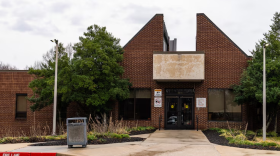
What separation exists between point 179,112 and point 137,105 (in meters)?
3.08

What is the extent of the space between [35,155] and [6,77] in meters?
15.6

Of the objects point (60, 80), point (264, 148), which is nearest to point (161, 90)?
point (60, 80)

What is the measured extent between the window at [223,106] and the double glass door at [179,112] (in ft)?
4.69

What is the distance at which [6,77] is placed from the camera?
25.2 metres

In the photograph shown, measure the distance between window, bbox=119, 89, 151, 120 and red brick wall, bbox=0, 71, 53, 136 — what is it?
19.9ft

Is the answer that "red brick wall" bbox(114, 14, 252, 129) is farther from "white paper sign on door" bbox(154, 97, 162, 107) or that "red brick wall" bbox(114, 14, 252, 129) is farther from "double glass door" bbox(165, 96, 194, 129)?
"double glass door" bbox(165, 96, 194, 129)

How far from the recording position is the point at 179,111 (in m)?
23.0

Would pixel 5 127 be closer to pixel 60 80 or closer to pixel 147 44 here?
pixel 60 80

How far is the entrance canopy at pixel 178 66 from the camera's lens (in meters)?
21.0

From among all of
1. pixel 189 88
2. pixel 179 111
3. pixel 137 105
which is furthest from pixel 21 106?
pixel 189 88

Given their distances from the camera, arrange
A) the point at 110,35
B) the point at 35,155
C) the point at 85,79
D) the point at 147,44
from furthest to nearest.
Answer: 1. the point at 147,44
2. the point at 110,35
3. the point at 85,79
4. the point at 35,155

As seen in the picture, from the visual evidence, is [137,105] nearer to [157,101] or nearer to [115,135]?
[157,101]

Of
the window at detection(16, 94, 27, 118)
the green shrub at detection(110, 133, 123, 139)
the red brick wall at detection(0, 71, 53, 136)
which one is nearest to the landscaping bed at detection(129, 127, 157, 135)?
the green shrub at detection(110, 133, 123, 139)

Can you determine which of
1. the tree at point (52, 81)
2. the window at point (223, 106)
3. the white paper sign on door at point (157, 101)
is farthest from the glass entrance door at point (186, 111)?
the tree at point (52, 81)
